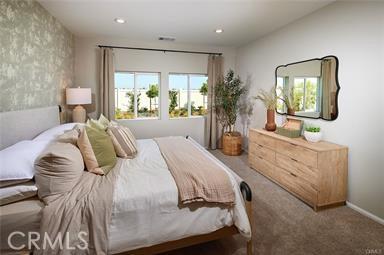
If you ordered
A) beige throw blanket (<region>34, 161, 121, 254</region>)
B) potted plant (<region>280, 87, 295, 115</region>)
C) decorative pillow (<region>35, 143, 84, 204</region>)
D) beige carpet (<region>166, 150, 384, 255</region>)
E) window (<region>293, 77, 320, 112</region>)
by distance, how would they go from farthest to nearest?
potted plant (<region>280, 87, 295, 115</region>) < window (<region>293, 77, 320, 112</region>) < beige carpet (<region>166, 150, 384, 255</region>) < decorative pillow (<region>35, 143, 84, 204</region>) < beige throw blanket (<region>34, 161, 121, 254</region>)

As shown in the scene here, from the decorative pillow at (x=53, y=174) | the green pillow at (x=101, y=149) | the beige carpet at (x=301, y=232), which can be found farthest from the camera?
the green pillow at (x=101, y=149)

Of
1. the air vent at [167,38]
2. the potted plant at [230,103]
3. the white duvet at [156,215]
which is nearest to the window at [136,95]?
the air vent at [167,38]

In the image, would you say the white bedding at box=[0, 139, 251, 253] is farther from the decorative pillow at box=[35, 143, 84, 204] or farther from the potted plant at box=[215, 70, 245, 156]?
the potted plant at box=[215, 70, 245, 156]

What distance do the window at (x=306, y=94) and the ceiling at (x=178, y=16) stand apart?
3.25 ft

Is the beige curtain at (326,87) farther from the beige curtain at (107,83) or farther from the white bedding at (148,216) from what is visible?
the beige curtain at (107,83)

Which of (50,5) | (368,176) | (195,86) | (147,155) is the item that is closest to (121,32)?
(50,5)

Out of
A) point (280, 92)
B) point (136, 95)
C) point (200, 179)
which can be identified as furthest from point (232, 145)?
point (200, 179)

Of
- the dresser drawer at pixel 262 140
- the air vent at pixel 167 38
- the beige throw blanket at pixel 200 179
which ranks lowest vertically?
the beige throw blanket at pixel 200 179

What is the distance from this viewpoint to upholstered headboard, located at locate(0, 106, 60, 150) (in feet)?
5.95

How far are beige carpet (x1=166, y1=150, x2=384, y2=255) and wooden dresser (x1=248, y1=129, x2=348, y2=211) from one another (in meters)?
0.15

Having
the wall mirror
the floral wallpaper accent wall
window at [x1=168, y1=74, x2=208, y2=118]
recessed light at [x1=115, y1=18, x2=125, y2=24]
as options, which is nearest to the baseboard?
the wall mirror

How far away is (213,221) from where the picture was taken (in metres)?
1.61

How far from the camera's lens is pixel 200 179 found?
1658 mm

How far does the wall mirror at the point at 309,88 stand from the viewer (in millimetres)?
2646
